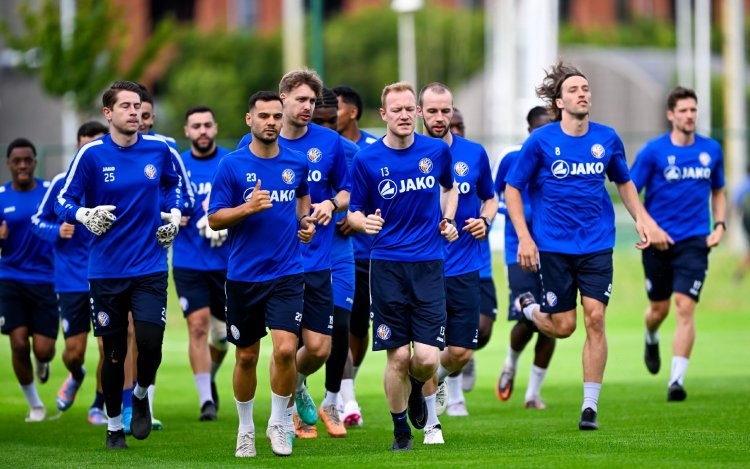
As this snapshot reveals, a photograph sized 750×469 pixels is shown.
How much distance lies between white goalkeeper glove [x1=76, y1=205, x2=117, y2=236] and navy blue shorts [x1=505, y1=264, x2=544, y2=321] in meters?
4.18

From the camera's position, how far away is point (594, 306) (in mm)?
11211

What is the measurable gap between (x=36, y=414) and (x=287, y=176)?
463 cm

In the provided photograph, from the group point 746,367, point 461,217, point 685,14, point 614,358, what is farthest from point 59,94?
point 685,14

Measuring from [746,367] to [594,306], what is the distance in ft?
19.9

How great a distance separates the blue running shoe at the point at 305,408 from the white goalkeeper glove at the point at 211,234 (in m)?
2.00

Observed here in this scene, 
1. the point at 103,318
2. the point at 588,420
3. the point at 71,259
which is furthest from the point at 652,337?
the point at 103,318

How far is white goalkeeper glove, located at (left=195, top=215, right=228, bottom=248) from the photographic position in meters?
12.8

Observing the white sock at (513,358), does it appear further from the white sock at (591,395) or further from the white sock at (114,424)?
the white sock at (114,424)

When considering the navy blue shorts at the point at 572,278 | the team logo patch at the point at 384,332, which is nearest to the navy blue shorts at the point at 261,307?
the team logo patch at the point at 384,332

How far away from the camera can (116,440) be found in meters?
10.8

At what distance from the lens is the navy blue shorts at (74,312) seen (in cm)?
1304

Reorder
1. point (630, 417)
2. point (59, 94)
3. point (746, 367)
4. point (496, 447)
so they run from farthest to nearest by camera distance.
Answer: point (59, 94)
point (746, 367)
point (630, 417)
point (496, 447)

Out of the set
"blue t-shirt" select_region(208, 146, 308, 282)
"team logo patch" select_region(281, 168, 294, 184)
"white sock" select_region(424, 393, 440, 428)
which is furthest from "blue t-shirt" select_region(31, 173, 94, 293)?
"white sock" select_region(424, 393, 440, 428)

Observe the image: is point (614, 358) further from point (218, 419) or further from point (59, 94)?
point (59, 94)
